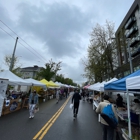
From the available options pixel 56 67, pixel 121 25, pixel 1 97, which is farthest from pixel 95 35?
pixel 121 25

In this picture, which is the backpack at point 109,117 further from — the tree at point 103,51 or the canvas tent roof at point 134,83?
the tree at point 103,51

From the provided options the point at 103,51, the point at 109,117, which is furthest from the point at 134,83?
the point at 103,51

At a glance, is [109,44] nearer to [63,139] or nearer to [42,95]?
[42,95]

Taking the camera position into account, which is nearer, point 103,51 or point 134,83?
point 134,83

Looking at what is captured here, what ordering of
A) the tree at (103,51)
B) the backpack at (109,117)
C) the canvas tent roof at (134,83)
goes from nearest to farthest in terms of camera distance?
the canvas tent roof at (134,83), the backpack at (109,117), the tree at (103,51)

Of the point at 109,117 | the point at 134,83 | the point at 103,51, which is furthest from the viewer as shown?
the point at 103,51

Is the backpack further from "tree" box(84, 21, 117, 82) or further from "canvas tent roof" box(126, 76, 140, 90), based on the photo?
"tree" box(84, 21, 117, 82)

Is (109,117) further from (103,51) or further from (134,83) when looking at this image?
(103,51)

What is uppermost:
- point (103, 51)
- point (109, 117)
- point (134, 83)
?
point (103, 51)

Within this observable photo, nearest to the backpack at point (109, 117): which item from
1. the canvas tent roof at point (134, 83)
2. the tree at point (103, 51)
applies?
the canvas tent roof at point (134, 83)

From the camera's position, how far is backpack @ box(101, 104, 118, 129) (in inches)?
150

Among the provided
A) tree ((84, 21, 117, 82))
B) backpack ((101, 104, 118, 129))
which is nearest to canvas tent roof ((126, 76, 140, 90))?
backpack ((101, 104, 118, 129))

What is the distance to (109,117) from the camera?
3.81 meters

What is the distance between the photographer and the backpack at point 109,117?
3811 mm
